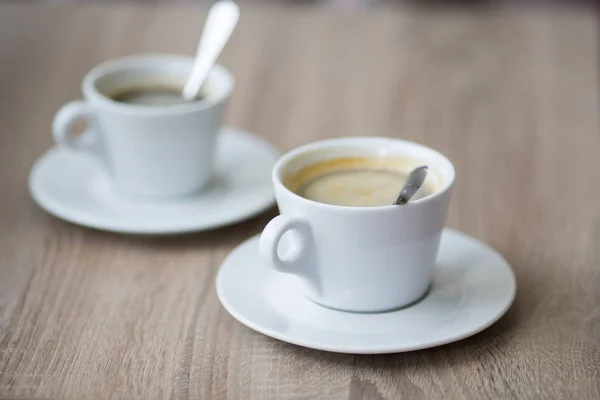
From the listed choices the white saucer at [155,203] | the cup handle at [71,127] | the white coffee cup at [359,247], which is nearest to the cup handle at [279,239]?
the white coffee cup at [359,247]

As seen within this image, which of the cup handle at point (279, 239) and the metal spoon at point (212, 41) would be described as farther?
the metal spoon at point (212, 41)

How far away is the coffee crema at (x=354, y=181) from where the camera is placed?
2.62ft

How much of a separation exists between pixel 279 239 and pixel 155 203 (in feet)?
1.00

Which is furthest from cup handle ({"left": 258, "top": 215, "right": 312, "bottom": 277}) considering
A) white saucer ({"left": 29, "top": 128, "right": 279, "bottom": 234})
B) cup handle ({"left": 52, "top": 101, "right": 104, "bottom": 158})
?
cup handle ({"left": 52, "top": 101, "right": 104, "bottom": 158})

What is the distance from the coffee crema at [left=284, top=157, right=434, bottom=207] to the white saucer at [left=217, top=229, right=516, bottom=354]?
0.08m

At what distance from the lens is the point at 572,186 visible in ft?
3.44

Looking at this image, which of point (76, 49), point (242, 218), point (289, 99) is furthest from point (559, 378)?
point (76, 49)

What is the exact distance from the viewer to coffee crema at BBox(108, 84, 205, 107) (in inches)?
41.3

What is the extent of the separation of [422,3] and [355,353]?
190cm

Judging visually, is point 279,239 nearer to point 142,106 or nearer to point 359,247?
point 359,247

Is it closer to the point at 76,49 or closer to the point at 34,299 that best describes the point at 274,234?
the point at 34,299

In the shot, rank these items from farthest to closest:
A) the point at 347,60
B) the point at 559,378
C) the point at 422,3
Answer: the point at 422,3 → the point at 347,60 → the point at 559,378

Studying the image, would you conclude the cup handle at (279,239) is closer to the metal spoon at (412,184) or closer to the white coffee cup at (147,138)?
the metal spoon at (412,184)

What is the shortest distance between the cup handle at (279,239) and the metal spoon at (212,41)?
14.6 inches
